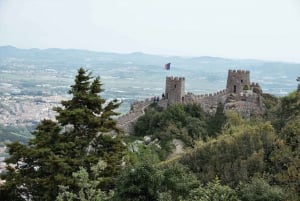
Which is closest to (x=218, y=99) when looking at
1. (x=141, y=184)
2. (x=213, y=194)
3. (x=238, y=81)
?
(x=238, y=81)

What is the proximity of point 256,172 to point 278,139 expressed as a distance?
1.50m

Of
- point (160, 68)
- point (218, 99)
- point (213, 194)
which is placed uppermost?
point (218, 99)

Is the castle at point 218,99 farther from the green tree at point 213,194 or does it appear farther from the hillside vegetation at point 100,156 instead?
the green tree at point 213,194

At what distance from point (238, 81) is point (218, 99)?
157 cm

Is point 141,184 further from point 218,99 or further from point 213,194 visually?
point 218,99

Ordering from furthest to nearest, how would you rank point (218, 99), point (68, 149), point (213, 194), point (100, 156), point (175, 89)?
point (218, 99) → point (175, 89) → point (100, 156) → point (68, 149) → point (213, 194)

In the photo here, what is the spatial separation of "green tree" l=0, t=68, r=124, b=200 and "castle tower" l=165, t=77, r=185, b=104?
9.98 metres

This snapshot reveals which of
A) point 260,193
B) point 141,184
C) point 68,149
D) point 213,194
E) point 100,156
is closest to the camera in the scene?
point 213,194

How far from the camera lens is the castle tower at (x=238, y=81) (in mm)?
28078

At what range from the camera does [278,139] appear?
1545cm

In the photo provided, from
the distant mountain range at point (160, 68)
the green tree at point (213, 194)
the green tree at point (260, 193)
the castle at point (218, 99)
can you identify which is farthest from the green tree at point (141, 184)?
the distant mountain range at point (160, 68)

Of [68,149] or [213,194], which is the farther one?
[68,149]

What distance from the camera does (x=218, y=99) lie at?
27578 mm

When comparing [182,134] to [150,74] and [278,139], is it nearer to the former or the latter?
[278,139]
